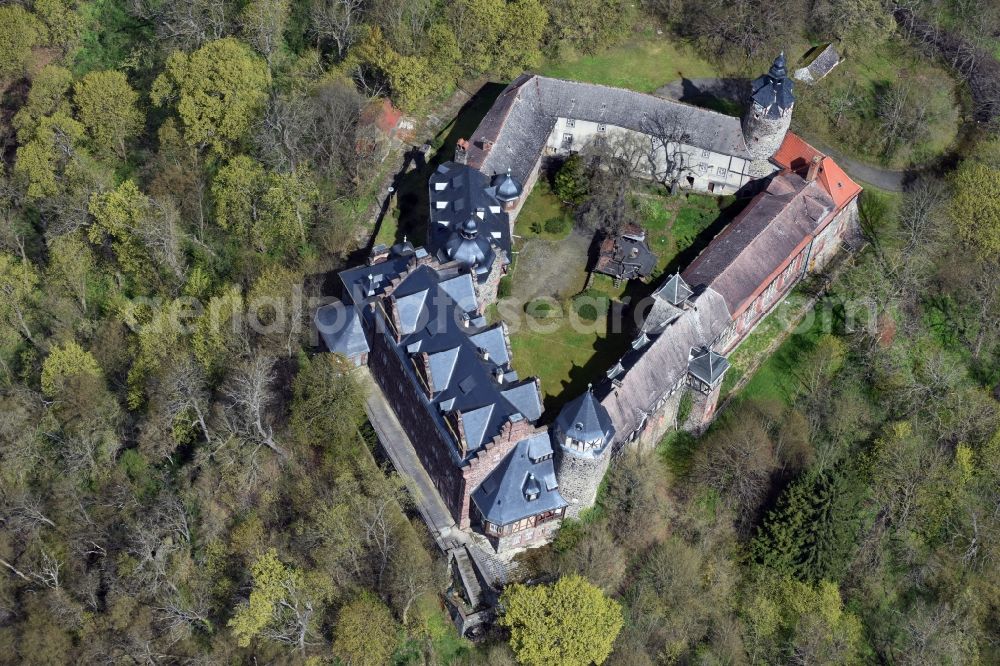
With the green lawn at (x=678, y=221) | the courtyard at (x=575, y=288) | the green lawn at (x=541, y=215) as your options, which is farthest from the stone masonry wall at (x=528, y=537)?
the green lawn at (x=541, y=215)

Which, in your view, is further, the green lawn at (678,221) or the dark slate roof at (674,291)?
the green lawn at (678,221)

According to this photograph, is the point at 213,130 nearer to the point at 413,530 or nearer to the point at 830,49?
the point at 413,530

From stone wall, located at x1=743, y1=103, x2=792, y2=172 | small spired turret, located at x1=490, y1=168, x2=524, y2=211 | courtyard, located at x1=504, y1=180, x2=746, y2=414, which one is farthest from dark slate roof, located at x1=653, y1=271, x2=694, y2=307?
stone wall, located at x1=743, y1=103, x2=792, y2=172

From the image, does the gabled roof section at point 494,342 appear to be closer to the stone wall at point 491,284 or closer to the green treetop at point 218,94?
the stone wall at point 491,284

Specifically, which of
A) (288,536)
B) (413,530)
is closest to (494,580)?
(413,530)

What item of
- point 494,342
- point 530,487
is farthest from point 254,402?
point 530,487

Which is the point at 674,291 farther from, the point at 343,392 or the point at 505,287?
the point at 343,392
